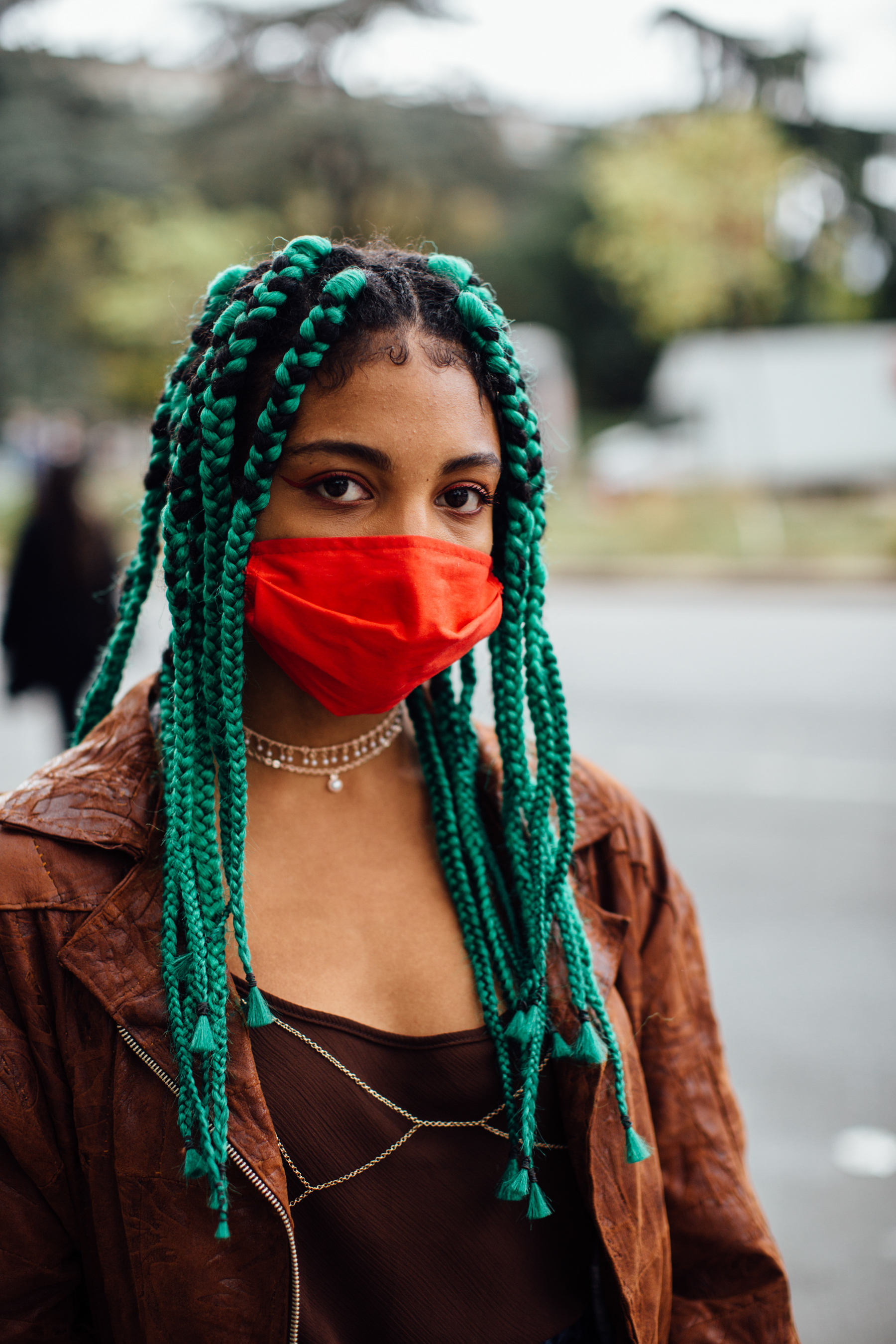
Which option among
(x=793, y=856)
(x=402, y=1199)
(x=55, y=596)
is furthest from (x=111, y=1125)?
(x=793, y=856)

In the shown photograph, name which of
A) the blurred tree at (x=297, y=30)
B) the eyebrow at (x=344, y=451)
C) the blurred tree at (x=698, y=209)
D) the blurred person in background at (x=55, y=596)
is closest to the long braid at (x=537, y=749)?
the eyebrow at (x=344, y=451)

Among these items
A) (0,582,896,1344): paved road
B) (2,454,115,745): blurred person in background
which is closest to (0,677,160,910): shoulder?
(0,582,896,1344): paved road

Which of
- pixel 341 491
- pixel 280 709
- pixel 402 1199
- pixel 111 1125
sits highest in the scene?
pixel 341 491

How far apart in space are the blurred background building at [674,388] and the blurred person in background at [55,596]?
182 mm

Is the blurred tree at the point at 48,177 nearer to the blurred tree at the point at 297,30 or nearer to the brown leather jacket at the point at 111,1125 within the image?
the blurred tree at the point at 297,30

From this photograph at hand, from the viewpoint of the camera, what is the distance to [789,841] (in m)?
5.58

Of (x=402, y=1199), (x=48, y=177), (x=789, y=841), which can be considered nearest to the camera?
(x=402, y=1199)

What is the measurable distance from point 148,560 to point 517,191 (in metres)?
29.1

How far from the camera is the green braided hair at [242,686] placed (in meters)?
1.30

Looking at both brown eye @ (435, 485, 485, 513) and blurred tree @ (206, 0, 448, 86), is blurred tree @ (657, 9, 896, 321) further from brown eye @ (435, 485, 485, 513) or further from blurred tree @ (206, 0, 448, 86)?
brown eye @ (435, 485, 485, 513)

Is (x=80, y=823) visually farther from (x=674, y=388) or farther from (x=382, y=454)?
(x=674, y=388)

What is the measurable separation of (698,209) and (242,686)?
18914 mm

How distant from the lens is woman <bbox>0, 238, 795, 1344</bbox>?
1288mm

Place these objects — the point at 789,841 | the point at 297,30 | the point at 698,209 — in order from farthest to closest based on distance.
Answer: the point at 297,30
the point at 698,209
the point at 789,841
